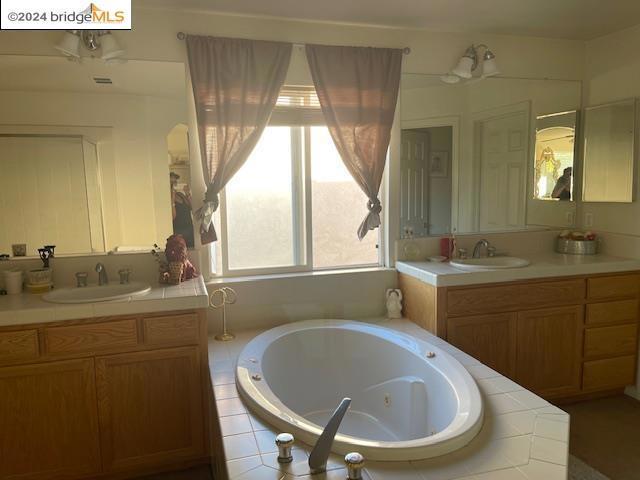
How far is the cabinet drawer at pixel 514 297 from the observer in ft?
9.19

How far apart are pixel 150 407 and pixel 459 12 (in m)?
2.76

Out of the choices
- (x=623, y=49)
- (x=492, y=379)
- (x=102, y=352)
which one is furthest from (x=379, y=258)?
(x=623, y=49)

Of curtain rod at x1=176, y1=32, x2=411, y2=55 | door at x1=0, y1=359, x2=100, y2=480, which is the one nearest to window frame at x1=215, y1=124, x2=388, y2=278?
curtain rod at x1=176, y1=32, x2=411, y2=55

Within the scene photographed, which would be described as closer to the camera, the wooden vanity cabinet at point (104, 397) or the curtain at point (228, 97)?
the wooden vanity cabinet at point (104, 397)

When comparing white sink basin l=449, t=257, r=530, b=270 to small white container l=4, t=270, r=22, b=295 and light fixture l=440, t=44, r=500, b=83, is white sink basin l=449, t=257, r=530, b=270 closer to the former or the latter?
light fixture l=440, t=44, r=500, b=83

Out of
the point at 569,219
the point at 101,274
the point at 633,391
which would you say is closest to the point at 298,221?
the point at 101,274

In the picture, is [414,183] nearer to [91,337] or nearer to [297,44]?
[297,44]

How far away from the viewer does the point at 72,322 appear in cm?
223

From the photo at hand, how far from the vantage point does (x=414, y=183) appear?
3221 mm

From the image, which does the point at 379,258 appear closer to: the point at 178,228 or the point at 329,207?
the point at 329,207

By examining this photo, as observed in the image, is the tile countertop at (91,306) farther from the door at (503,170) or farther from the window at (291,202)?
the door at (503,170)

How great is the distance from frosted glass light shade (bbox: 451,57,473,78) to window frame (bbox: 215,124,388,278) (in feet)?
2.64

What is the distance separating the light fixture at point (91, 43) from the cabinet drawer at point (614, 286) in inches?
122

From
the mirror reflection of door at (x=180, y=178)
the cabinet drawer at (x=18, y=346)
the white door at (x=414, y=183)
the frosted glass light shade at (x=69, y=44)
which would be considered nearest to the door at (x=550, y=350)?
the white door at (x=414, y=183)
